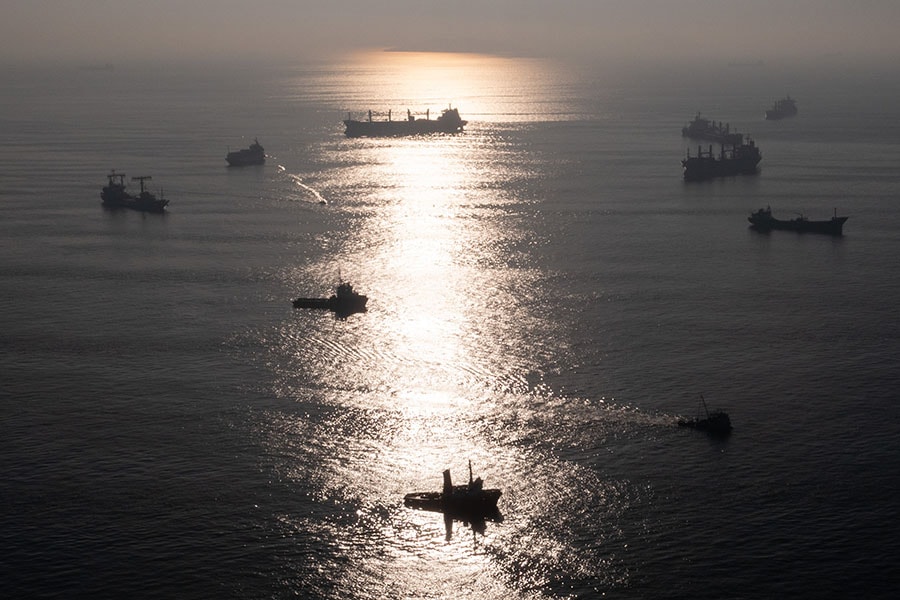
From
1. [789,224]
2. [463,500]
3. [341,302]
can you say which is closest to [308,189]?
[341,302]

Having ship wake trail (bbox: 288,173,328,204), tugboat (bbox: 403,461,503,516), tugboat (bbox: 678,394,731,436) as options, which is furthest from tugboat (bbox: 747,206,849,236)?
tugboat (bbox: 403,461,503,516)

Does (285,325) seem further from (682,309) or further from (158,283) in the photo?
(682,309)

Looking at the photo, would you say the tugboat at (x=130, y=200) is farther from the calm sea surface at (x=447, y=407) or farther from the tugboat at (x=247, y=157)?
the tugboat at (x=247, y=157)

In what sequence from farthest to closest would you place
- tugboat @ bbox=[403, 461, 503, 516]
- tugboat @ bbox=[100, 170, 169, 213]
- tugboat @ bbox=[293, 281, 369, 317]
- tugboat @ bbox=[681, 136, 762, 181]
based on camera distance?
1. tugboat @ bbox=[681, 136, 762, 181]
2. tugboat @ bbox=[100, 170, 169, 213]
3. tugboat @ bbox=[293, 281, 369, 317]
4. tugboat @ bbox=[403, 461, 503, 516]

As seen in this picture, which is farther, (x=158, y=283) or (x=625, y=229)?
(x=625, y=229)

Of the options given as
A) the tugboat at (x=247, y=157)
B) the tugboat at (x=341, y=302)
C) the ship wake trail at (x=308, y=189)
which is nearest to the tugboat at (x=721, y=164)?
the ship wake trail at (x=308, y=189)

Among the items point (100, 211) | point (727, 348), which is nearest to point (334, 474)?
point (727, 348)

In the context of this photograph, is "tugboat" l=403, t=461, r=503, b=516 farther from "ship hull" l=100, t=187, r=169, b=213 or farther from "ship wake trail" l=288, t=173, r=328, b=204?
"ship hull" l=100, t=187, r=169, b=213
